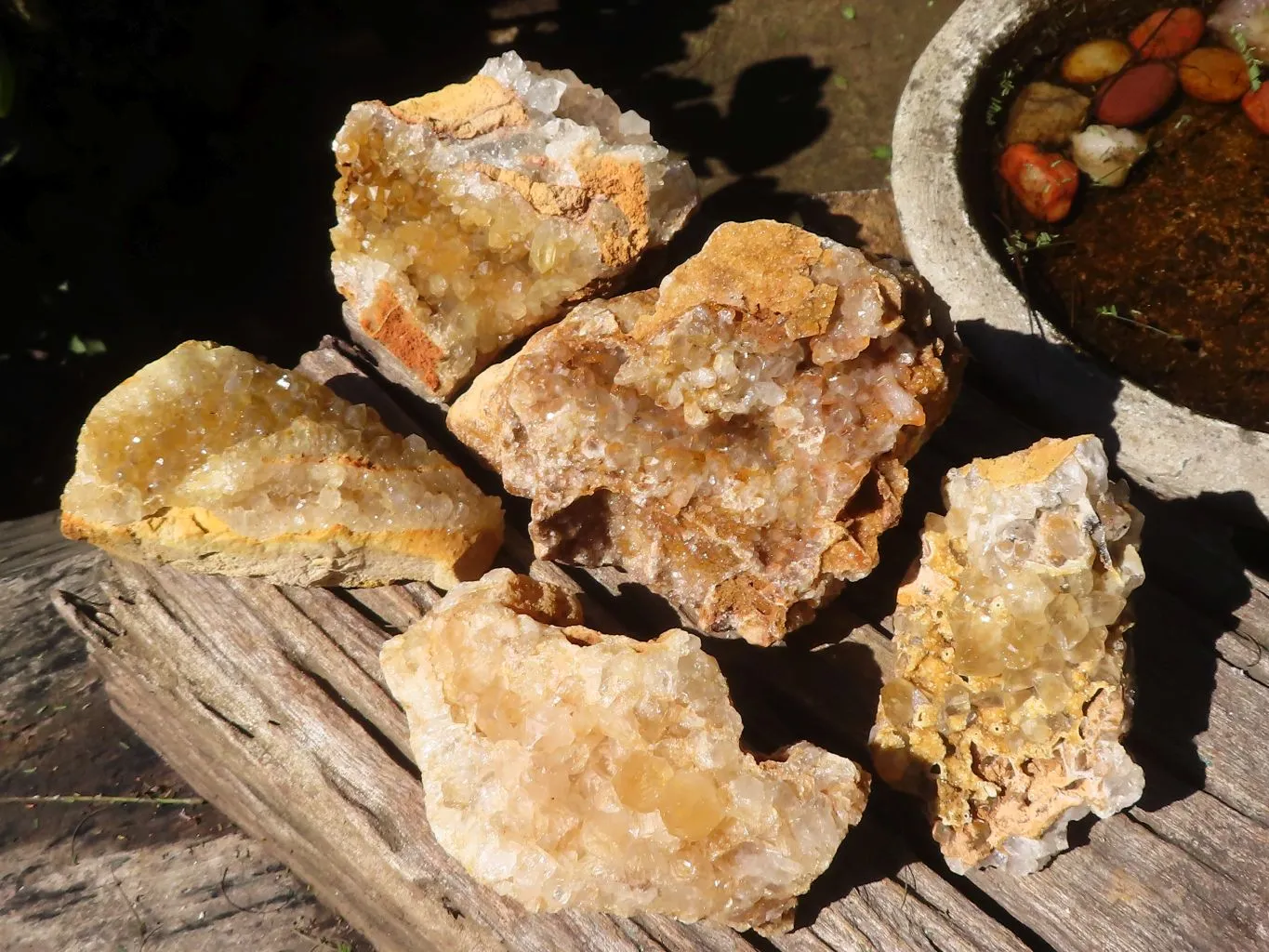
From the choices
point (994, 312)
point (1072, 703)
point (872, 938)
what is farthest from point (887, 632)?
point (994, 312)

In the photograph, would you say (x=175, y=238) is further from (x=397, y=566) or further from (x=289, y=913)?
(x=289, y=913)

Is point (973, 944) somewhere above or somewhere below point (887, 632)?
below

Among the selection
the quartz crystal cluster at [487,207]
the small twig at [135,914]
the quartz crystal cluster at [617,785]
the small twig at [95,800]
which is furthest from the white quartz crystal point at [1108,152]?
the small twig at [135,914]

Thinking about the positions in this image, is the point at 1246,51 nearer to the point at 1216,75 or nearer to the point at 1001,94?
the point at 1216,75

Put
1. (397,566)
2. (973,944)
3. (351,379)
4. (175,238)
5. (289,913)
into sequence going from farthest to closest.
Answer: (175,238)
(351,379)
(289,913)
(397,566)
(973,944)

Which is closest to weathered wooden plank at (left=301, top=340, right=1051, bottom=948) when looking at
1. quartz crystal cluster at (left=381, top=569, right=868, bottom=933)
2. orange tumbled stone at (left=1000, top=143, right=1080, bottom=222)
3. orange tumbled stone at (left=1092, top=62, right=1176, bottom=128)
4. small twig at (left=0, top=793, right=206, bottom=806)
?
quartz crystal cluster at (left=381, top=569, right=868, bottom=933)

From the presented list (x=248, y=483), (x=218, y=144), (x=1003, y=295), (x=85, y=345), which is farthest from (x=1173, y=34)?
(x=85, y=345)

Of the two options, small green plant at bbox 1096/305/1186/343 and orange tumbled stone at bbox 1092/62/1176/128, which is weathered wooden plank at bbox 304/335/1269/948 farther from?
orange tumbled stone at bbox 1092/62/1176/128
